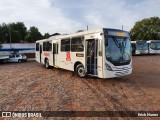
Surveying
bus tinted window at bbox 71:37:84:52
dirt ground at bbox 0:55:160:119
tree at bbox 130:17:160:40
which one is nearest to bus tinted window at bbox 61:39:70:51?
bus tinted window at bbox 71:37:84:52

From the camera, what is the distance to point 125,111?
6223 millimetres

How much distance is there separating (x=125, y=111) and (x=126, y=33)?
20.5 feet

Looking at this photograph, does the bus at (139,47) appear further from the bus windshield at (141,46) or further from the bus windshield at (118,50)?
the bus windshield at (118,50)

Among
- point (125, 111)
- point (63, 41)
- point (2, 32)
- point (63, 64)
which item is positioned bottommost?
point (125, 111)

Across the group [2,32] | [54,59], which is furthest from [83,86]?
[2,32]

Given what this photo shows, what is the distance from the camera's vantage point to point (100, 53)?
34.2 feet

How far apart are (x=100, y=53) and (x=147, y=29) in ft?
196

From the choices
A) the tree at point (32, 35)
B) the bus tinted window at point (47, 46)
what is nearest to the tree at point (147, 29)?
the tree at point (32, 35)

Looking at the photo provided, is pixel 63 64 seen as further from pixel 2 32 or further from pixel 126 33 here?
pixel 2 32

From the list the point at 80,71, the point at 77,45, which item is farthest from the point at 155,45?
the point at 80,71

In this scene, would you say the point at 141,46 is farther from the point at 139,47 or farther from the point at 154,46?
the point at 154,46

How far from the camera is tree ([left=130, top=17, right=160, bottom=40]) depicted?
211 feet

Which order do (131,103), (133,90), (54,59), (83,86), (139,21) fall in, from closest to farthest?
(131,103), (133,90), (83,86), (54,59), (139,21)

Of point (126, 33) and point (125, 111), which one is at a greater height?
point (126, 33)
